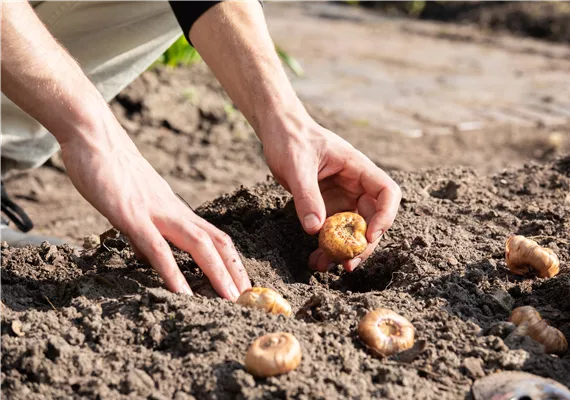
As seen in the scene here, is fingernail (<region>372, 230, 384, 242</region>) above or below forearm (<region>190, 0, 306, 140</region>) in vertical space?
below

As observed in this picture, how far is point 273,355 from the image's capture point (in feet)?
5.53

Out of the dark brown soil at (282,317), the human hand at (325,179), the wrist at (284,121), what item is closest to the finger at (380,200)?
the human hand at (325,179)

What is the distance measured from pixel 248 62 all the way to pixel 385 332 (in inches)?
50.1

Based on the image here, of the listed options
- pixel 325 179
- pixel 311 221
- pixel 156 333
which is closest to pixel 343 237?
pixel 311 221

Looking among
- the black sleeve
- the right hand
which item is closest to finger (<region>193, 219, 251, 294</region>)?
the right hand

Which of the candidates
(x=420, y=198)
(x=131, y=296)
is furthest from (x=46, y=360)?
(x=420, y=198)

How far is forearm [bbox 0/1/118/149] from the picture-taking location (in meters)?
2.19

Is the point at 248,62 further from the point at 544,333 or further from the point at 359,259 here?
the point at 544,333

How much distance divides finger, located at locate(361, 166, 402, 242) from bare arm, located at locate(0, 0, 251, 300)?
51 centimetres

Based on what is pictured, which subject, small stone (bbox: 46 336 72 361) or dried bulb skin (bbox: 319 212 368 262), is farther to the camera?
dried bulb skin (bbox: 319 212 368 262)

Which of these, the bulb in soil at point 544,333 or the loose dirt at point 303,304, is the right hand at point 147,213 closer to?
the loose dirt at point 303,304

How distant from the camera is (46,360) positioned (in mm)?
1765

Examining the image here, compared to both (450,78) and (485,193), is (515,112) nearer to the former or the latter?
(450,78)

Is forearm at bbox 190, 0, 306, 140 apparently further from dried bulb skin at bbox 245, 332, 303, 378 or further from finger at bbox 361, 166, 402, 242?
dried bulb skin at bbox 245, 332, 303, 378
